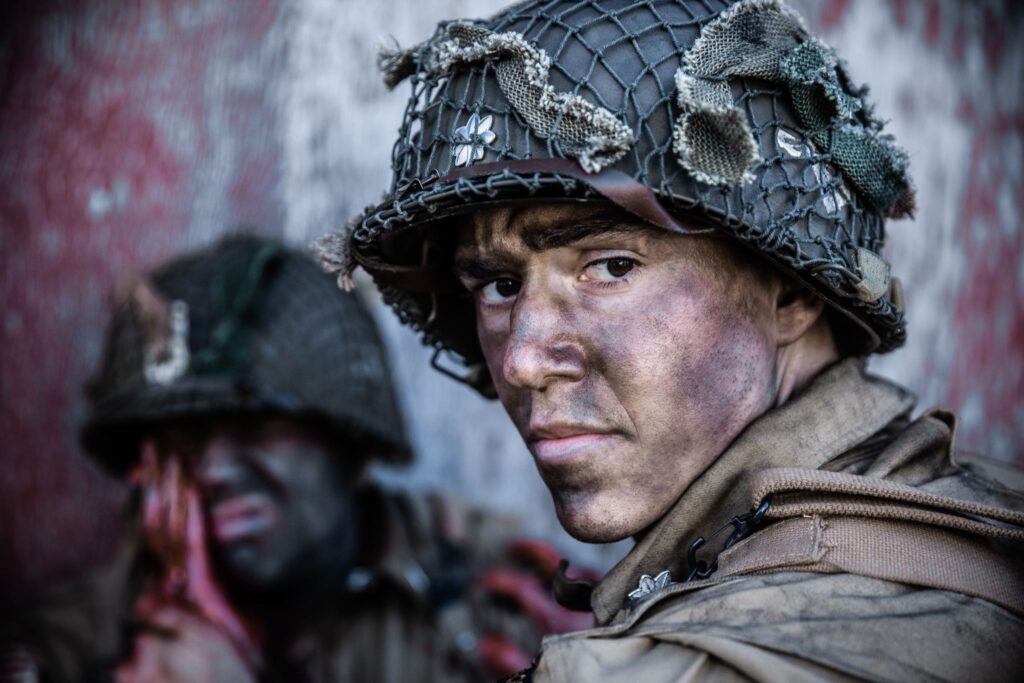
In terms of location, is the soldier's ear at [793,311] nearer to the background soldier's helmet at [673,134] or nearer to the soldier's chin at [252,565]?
the background soldier's helmet at [673,134]

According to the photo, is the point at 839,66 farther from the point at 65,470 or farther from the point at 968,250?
the point at 65,470

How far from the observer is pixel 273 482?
402cm

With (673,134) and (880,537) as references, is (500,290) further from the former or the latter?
(880,537)

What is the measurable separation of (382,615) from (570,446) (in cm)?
256

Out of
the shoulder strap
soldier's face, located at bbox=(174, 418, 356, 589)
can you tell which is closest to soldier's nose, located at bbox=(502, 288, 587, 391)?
the shoulder strap

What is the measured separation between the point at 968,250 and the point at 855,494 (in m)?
3.07

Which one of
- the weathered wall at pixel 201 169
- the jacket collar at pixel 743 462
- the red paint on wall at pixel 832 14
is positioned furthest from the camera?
the weathered wall at pixel 201 169

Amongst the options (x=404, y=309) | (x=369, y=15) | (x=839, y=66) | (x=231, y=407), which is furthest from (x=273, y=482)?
(x=839, y=66)

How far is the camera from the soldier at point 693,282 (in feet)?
5.84

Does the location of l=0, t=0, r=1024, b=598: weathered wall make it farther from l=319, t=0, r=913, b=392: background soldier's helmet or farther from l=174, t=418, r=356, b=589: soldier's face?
l=319, t=0, r=913, b=392: background soldier's helmet

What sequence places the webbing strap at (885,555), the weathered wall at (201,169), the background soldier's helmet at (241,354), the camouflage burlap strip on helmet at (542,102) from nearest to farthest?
the webbing strap at (885,555), the camouflage burlap strip on helmet at (542,102), the background soldier's helmet at (241,354), the weathered wall at (201,169)

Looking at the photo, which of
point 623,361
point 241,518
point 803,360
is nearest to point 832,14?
point 803,360

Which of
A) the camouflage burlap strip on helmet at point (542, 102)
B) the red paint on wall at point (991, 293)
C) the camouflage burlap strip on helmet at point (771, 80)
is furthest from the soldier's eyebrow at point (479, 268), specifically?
the red paint on wall at point (991, 293)

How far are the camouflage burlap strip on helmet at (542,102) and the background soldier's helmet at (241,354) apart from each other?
210 cm
